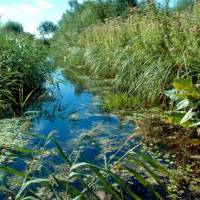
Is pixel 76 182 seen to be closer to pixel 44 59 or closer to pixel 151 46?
pixel 151 46

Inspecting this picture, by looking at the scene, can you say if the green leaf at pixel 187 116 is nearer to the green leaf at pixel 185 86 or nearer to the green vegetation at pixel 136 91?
the green vegetation at pixel 136 91

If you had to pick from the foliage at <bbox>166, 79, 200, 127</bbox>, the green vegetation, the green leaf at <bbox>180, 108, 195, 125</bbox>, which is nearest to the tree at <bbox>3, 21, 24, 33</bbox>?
the green vegetation

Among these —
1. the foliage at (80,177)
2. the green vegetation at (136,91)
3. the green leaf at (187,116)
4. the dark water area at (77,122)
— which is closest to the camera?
the foliage at (80,177)

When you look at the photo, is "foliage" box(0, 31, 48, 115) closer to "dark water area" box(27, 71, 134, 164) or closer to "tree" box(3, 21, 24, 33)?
"dark water area" box(27, 71, 134, 164)

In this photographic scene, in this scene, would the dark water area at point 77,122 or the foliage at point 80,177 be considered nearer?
the foliage at point 80,177

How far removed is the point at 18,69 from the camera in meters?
8.05

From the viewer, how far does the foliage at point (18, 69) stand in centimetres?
714

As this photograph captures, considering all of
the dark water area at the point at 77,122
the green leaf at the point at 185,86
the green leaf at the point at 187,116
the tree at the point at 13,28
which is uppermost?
the tree at the point at 13,28

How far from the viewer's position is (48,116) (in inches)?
265

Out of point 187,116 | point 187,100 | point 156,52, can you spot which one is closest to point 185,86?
point 187,100

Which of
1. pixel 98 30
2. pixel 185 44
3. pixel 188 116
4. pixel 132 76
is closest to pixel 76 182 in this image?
pixel 188 116

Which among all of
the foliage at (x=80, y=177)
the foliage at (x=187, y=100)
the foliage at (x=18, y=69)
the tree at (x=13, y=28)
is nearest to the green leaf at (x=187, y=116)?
the foliage at (x=187, y=100)

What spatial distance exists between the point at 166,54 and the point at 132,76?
3.14 feet

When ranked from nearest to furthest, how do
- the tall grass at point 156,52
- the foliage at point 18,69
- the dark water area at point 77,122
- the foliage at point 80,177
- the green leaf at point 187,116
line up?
the foliage at point 80,177 < the green leaf at point 187,116 < the dark water area at point 77,122 < the tall grass at point 156,52 < the foliage at point 18,69
